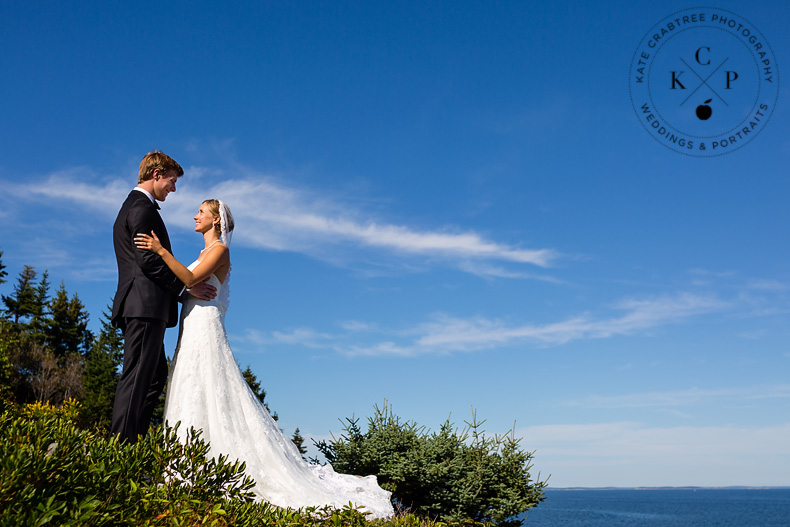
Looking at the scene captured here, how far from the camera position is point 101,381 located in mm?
43031

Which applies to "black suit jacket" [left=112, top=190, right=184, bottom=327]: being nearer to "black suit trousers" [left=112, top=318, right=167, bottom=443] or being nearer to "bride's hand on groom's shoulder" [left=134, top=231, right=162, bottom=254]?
"bride's hand on groom's shoulder" [left=134, top=231, right=162, bottom=254]

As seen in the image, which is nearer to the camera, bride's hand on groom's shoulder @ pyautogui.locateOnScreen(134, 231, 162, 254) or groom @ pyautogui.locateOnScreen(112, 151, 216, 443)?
groom @ pyautogui.locateOnScreen(112, 151, 216, 443)

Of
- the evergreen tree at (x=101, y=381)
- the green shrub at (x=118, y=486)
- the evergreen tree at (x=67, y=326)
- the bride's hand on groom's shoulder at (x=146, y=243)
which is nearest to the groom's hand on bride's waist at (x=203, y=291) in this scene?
the bride's hand on groom's shoulder at (x=146, y=243)

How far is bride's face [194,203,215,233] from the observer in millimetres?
8641

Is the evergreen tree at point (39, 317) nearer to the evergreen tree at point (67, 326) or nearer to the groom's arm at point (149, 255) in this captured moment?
the evergreen tree at point (67, 326)

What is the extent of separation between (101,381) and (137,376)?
40.8 meters

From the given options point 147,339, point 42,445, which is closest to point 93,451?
point 42,445

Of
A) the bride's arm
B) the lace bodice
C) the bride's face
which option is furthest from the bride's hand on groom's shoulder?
the bride's face

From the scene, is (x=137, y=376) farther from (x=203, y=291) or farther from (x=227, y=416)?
(x=203, y=291)

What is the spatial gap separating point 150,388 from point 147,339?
72 cm

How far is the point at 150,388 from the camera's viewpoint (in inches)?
301

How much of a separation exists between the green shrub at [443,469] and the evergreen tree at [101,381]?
107 feet

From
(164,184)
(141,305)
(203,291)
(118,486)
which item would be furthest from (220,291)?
(118,486)

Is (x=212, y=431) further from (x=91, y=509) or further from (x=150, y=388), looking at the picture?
(x=91, y=509)
